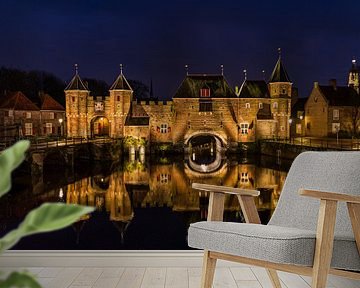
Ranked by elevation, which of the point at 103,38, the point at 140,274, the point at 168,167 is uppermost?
the point at 103,38

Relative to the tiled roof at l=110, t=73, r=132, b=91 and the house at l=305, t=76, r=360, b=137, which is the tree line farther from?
the house at l=305, t=76, r=360, b=137

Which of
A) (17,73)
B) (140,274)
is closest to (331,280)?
(140,274)

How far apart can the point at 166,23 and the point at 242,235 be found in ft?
11.3

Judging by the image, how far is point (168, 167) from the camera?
223 inches

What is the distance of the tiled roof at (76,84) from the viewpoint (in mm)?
4763

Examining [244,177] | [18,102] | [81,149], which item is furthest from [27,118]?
[244,177]

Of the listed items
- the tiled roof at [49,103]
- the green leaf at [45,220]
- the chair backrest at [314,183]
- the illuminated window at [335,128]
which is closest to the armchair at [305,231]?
the chair backrest at [314,183]

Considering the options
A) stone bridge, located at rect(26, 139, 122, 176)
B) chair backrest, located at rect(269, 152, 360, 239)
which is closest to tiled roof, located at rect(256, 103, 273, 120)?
stone bridge, located at rect(26, 139, 122, 176)

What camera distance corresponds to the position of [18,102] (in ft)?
15.0

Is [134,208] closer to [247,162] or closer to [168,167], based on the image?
[168,167]

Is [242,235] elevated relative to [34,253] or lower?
elevated

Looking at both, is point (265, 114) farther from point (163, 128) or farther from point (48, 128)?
point (48, 128)

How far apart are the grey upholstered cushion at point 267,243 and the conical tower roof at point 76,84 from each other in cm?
304

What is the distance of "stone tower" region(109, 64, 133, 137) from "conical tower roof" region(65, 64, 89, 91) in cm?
28
